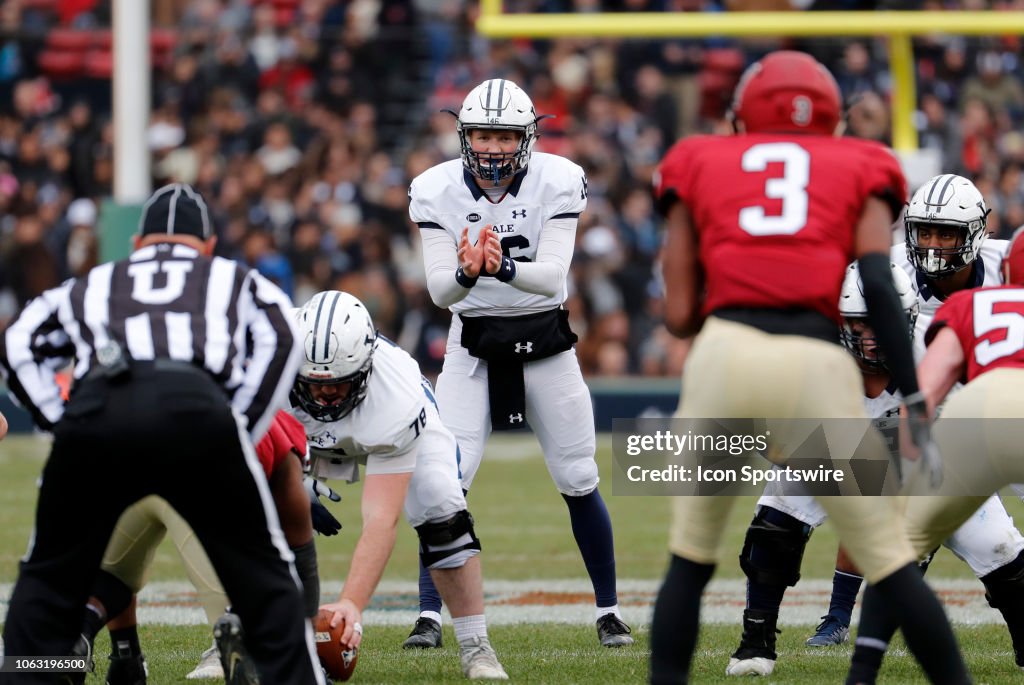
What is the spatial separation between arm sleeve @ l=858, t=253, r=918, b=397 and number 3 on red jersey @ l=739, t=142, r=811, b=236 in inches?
7.9

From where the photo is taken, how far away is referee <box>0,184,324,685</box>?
152 inches

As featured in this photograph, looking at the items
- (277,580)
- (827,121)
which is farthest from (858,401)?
(277,580)

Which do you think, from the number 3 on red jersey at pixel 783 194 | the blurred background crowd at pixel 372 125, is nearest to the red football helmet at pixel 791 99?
the number 3 on red jersey at pixel 783 194

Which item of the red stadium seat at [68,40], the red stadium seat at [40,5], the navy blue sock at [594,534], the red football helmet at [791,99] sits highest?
the red stadium seat at [40,5]

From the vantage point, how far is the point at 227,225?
14984 millimetres

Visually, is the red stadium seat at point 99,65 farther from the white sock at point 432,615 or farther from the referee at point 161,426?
the referee at point 161,426

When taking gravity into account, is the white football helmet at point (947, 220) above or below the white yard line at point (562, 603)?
above

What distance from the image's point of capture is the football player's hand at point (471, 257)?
5473 millimetres

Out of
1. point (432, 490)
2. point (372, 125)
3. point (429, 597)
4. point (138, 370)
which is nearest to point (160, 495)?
point (138, 370)

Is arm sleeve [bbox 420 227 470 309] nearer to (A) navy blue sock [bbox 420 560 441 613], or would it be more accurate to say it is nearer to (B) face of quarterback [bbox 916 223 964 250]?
(A) navy blue sock [bbox 420 560 441 613]

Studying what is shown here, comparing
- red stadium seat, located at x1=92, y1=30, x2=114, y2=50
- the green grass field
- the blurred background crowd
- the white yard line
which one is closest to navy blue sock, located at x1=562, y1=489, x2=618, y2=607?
the green grass field

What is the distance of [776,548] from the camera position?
17.7ft

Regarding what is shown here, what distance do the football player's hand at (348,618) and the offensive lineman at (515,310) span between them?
1398 mm

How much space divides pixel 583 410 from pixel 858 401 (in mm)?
2238
